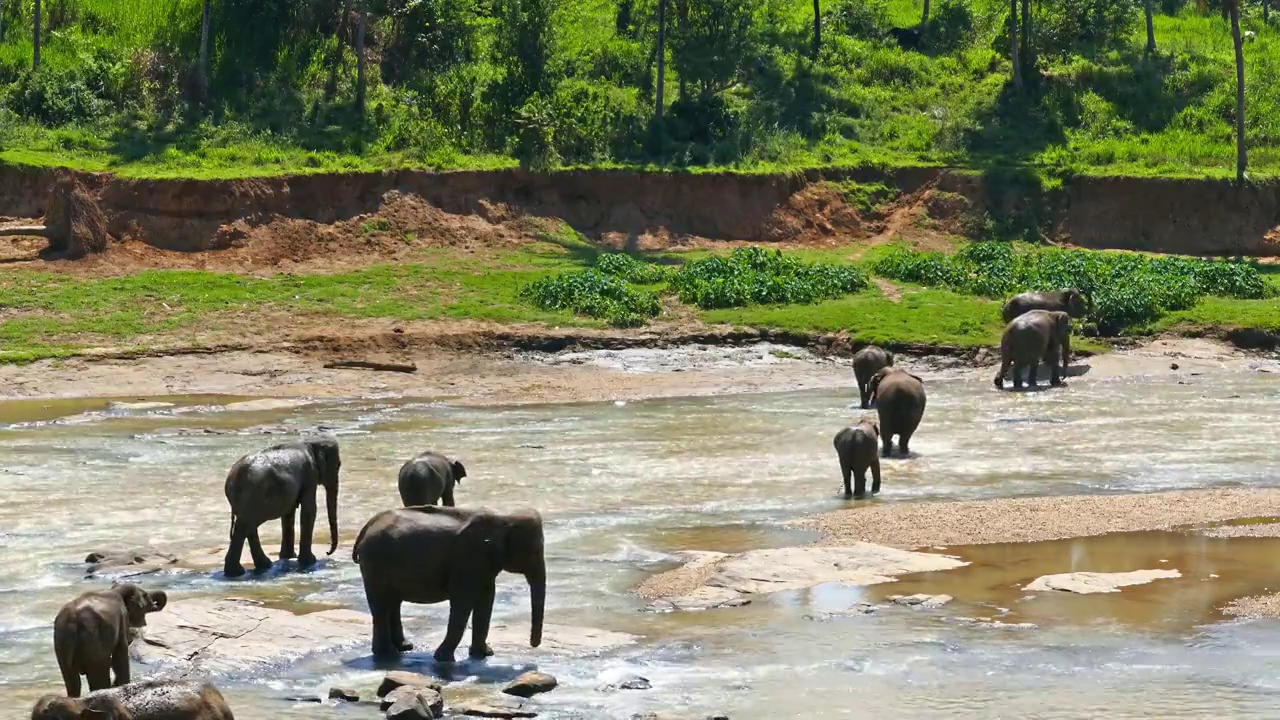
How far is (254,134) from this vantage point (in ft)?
141

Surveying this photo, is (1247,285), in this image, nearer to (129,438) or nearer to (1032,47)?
(1032,47)

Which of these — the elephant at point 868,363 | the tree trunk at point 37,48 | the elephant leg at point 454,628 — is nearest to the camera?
the elephant leg at point 454,628

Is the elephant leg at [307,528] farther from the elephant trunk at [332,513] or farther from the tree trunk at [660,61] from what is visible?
the tree trunk at [660,61]

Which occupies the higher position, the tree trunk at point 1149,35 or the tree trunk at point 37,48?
the tree trunk at point 1149,35

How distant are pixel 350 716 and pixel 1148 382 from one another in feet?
72.1

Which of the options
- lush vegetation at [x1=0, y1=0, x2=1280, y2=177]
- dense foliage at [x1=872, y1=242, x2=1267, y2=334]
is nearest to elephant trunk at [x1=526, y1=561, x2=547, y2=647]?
dense foliage at [x1=872, y1=242, x2=1267, y2=334]

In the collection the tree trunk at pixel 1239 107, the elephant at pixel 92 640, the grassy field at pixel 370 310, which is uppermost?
the tree trunk at pixel 1239 107

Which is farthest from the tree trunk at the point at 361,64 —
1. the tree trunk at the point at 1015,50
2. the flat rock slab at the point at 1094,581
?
the flat rock slab at the point at 1094,581

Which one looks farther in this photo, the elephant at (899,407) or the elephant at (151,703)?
the elephant at (899,407)

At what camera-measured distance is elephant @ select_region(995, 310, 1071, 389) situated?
30.0m

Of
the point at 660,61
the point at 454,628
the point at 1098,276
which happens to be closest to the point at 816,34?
the point at 660,61

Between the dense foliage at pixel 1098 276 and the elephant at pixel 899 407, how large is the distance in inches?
468

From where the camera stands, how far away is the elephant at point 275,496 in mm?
16609

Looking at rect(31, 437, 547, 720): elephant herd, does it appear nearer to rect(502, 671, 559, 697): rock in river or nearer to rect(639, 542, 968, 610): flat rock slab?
rect(502, 671, 559, 697): rock in river
